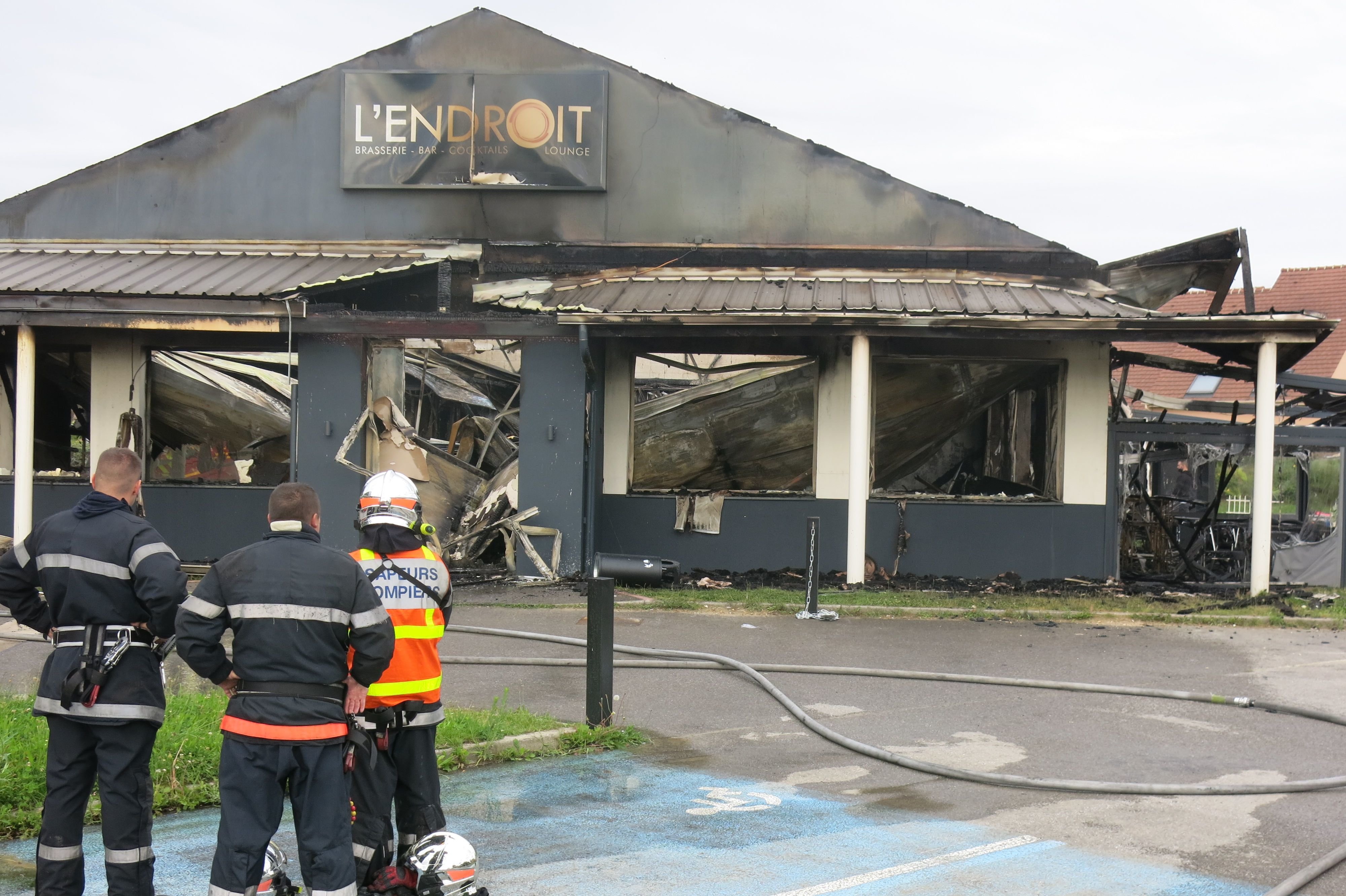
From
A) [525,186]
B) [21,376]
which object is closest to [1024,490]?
[525,186]

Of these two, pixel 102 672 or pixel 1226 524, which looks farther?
pixel 1226 524

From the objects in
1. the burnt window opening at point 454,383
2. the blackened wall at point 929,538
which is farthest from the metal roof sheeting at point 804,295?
the burnt window opening at point 454,383

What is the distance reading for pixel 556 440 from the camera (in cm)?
1449

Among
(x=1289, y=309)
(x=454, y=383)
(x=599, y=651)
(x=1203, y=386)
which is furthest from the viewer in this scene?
(x=1203, y=386)

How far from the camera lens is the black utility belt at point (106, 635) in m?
4.77

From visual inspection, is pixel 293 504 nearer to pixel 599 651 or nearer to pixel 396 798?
pixel 396 798

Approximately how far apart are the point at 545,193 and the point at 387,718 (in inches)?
500

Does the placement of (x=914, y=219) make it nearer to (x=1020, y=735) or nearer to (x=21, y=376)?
(x=1020, y=735)

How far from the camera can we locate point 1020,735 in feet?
25.3

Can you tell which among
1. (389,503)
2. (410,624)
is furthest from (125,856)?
(389,503)

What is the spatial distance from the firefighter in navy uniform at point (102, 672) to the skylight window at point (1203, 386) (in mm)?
36977

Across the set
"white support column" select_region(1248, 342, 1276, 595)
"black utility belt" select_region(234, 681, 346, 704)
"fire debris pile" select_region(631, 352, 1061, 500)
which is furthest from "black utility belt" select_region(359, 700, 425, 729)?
"white support column" select_region(1248, 342, 1276, 595)

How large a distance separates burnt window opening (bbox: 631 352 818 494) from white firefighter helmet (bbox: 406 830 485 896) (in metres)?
Answer: 11.0

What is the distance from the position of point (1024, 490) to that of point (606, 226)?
21.4 feet
